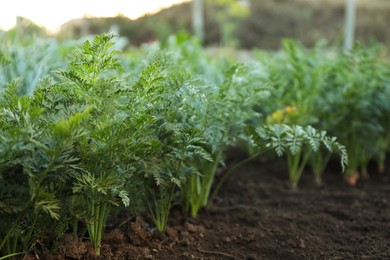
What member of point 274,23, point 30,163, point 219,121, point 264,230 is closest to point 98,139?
point 30,163

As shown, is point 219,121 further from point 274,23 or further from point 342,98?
point 274,23

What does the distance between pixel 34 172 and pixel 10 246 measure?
0.37m

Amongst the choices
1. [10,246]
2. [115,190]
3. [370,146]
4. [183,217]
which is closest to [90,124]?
[115,190]

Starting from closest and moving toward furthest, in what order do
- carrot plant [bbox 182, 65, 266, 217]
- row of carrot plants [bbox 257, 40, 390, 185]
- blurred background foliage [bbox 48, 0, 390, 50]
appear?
carrot plant [bbox 182, 65, 266, 217], row of carrot plants [bbox 257, 40, 390, 185], blurred background foliage [bbox 48, 0, 390, 50]

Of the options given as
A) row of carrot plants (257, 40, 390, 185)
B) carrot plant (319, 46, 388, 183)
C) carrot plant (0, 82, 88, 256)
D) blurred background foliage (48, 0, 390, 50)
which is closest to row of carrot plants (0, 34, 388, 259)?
Result: carrot plant (0, 82, 88, 256)

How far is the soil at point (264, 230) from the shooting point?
186 centimetres

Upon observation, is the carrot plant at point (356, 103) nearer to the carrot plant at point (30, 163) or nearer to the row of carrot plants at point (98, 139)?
the row of carrot plants at point (98, 139)

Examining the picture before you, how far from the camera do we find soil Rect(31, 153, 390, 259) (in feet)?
6.09

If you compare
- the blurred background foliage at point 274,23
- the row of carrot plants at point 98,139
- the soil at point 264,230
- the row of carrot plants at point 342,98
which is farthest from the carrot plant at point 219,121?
the blurred background foliage at point 274,23

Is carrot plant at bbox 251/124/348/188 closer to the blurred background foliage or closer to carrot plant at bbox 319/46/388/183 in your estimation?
carrot plant at bbox 319/46/388/183

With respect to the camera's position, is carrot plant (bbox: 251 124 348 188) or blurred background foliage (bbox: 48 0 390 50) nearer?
carrot plant (bbox: 251 124 348 188)

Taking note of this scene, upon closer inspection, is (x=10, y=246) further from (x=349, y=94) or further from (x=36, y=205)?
(x=349, y=94)

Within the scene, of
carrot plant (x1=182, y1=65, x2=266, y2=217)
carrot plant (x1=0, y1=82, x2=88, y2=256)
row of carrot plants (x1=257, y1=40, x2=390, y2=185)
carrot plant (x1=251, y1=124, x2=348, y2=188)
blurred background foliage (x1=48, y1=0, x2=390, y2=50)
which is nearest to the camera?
carrot plant (x1=0, y1=82, x2=88, y2=256)

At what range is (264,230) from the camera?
2.12 m
